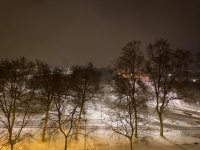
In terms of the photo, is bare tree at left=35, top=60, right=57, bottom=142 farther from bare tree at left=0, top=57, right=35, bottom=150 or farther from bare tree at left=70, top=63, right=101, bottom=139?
bare tree at left=70, top=63, right=101, bottom=139

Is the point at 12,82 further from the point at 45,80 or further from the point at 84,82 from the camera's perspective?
the point at 84,82

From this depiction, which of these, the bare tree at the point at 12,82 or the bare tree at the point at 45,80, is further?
the bare tree at the point at 45,80

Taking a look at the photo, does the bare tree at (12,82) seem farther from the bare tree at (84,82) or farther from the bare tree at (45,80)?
the bare tree at (84,82)

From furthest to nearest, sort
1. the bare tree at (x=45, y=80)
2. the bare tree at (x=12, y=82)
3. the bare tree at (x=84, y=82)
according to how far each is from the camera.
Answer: the bare tree at (x=84, y=82)
the bare tree at (x=45, y=80)
the bare tree at (x=12, y=82)

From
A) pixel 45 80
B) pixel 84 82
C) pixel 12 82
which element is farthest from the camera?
pixel 84 82

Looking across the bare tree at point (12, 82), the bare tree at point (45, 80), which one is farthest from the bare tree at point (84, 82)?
the bare tree at point (12, 82)

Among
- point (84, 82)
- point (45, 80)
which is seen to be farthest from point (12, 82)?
point (84, 82)

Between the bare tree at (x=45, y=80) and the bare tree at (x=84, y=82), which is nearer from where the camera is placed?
the bare tree at (x=45, y=80)

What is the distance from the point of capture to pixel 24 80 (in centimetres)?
1933

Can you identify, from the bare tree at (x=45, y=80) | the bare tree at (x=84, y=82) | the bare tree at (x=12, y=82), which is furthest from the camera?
the bare tree at (x=84, y=82)

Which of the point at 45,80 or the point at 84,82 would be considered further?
the point at 84,82

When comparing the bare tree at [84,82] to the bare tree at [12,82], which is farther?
the bare tree at [84,82]

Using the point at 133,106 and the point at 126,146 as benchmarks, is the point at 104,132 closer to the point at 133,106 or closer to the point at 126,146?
the point at 126,146

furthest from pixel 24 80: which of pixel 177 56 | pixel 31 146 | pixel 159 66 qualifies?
pixel 177 56
